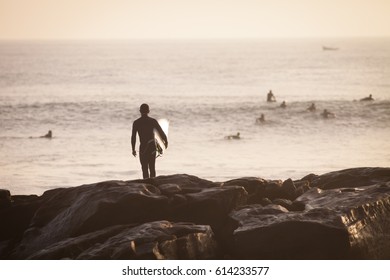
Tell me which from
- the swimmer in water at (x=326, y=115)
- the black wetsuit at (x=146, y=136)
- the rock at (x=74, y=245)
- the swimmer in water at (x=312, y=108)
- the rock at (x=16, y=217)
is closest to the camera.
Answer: the rock at (x=74, y=245)

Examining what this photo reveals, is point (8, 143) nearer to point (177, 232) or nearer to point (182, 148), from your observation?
point (182, 148)

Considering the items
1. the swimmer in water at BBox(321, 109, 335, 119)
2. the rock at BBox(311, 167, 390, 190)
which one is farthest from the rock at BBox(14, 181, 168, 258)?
the swimmer in water at BBox(321, 109, 335, 119)

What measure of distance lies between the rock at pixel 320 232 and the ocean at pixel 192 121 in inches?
476

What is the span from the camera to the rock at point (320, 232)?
385 inches

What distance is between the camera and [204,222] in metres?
10.6

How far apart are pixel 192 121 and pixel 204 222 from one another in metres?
35.3

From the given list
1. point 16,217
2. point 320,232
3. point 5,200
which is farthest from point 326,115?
point 320,232

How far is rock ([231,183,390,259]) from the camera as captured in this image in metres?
9.78

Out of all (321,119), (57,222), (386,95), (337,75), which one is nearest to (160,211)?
(57,222)

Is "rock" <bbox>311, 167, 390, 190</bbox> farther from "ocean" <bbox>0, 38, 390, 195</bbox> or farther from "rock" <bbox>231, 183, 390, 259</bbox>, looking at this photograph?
"ocean" <bbox>0, 38, 390, 195</bbox>

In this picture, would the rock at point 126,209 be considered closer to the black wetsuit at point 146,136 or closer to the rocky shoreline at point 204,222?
the rocky shoreline at point 204,222

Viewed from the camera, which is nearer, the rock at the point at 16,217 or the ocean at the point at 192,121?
the rock at the point at 16,217

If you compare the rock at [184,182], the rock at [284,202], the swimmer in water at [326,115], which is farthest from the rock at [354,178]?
the swimmer in water at [326,115]

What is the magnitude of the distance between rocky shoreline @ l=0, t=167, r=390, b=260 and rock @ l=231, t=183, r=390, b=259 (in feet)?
0.05
